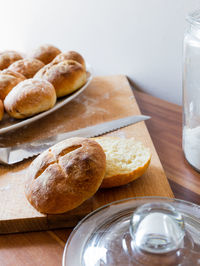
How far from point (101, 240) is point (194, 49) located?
0.42 m

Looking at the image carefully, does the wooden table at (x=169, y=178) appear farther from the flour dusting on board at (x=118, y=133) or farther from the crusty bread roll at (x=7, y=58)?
the crusty bread roll at (x=7, y=58)

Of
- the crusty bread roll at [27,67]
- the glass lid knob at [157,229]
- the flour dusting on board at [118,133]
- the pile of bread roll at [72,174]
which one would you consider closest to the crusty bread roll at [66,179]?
the pile of bread roll at [72,174]

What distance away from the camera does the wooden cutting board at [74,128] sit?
0.58 metres

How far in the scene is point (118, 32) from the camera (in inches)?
51.5

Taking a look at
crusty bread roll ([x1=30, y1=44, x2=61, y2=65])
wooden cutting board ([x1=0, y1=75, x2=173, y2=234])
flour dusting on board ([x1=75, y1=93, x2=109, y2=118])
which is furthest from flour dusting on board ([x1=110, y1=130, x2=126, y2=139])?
crusty bread roll ([x1=30, y1=44, x2=61, y2=65])

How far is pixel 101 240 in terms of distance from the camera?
470mm

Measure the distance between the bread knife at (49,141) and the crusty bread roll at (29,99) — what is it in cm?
13

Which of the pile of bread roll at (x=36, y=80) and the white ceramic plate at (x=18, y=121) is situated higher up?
the pile of bread roll at (x=36, y=80)

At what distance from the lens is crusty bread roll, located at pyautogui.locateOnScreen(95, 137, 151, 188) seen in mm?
625

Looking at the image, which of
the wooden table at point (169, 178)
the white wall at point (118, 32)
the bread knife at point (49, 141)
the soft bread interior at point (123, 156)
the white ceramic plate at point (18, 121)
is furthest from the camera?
the white wall at point (118, 32)

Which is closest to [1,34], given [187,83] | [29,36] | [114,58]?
[29,36]

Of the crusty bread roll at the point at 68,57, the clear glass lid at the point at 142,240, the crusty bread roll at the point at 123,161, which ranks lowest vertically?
the crusty bread roll at the point at 123,161

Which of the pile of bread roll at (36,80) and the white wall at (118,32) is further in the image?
the white wall at (118,32)

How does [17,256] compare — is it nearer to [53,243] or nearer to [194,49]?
[53,243]
